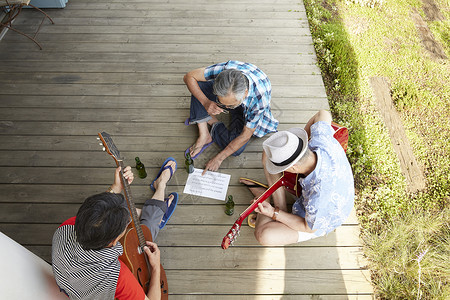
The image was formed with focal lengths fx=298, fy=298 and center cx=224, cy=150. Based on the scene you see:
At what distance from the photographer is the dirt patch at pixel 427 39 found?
11.3 feet

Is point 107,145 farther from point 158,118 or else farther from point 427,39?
point 427,39

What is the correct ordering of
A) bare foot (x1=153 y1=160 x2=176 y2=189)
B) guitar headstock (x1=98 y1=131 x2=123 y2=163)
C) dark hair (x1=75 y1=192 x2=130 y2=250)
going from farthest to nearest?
bare foot (x1=153 y1=160 x2=176 y2=189)
guitar headstock (x1=98 y1=131 x2=123 y2=163)
dark hair (x1=75 y1=192 x2=130 y2=250)

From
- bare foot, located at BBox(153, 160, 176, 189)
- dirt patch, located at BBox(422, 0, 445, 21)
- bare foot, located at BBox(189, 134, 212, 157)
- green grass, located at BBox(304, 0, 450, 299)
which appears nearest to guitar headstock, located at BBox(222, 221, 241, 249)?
bare foot, located at BBox(153, 160, 176, 189)

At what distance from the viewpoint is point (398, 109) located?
9.93 feet

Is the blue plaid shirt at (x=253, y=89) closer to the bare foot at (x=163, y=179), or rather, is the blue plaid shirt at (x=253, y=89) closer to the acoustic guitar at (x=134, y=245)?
the bare foot at (x=163, y=179)

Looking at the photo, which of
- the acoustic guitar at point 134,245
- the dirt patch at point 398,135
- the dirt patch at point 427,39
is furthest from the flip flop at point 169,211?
the dirt patch at point 427,39

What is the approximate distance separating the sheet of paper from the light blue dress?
0.83 m

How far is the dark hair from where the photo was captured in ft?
4.29

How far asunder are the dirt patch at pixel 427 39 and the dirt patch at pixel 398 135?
0.82 m

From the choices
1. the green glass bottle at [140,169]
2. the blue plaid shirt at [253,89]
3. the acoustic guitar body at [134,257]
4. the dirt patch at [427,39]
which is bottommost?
the dirt patch at [427,39]

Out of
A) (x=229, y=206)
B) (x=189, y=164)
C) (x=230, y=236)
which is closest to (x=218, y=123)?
(x=189, y=164)

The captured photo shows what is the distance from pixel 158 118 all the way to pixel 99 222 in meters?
1.69

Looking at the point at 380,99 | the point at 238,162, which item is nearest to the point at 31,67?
the point at 238,162

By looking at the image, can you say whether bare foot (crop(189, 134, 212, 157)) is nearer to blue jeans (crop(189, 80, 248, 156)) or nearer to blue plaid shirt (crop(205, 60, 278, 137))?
blue jeans (crop(189, 80, 248, 156))
